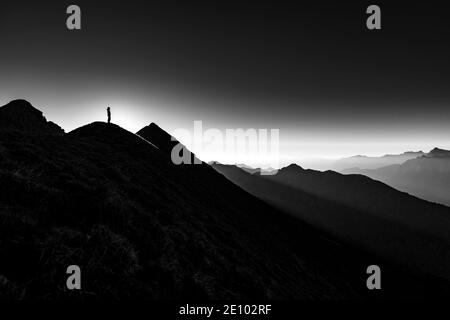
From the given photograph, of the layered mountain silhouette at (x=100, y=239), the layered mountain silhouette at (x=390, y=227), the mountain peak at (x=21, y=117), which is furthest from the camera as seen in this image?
the layered mountain silhouette at (x=390, y=227)

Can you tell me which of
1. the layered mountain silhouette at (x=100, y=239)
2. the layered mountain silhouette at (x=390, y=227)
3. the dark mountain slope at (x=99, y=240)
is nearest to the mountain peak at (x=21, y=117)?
the layered mountain silhouette at (x=100, y=239)

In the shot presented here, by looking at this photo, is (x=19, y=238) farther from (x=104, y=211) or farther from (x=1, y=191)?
(x=104, y=211)

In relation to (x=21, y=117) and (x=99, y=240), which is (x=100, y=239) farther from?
(x=21, y=117)

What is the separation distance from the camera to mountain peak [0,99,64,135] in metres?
48.4

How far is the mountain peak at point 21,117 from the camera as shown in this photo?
159 ft

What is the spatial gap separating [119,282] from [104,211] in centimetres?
412

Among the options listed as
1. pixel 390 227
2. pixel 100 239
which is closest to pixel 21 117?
pixel 100 239

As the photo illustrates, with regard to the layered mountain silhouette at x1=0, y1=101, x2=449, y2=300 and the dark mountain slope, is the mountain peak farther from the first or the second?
the dark mountain slope

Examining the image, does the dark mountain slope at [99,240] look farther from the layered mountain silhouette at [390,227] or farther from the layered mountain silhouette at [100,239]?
the layered mountain silhouette at [390,227]

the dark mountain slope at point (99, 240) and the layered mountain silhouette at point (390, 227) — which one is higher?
the dark mountain slope at point (99, 240)

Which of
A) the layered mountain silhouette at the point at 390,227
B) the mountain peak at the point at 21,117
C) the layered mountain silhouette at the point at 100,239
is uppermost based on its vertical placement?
the mountain peak at the point at 21,117

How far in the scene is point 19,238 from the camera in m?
7.62

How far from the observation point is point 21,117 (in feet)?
177
